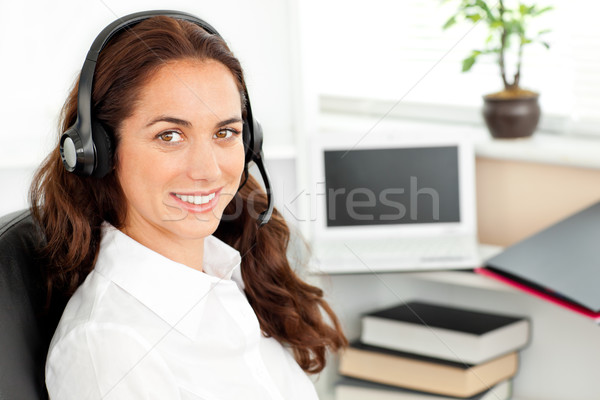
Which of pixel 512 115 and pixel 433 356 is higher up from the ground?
pixel 512 115

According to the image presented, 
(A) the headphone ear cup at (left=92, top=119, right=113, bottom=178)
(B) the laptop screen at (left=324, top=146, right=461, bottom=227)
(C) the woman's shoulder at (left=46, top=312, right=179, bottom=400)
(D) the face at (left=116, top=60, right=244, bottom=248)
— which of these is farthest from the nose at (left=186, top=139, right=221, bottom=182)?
(B) the laptop screen at (left=324, top=146, right=461, bottom=227)

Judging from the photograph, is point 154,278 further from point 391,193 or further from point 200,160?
point 391,193

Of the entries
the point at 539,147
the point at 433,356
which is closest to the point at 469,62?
the point at 539,147

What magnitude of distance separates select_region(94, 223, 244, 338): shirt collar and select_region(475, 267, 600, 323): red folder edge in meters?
0.67

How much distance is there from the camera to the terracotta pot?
1.73 m

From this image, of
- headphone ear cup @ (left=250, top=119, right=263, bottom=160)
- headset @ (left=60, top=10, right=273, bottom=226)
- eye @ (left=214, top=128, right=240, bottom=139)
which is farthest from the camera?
headphone ear cup @ (left=250, top=119, right=263, bottom=160)

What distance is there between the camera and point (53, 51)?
1.68 meters

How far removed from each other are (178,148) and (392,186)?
925 mm

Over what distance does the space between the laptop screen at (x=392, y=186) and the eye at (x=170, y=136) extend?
894 mm

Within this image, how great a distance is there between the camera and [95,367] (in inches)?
32.6

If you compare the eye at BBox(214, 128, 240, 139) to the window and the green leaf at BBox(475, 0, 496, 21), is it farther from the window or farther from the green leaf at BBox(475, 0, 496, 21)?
the green leaf at BBox(475, 0, 496, 21)

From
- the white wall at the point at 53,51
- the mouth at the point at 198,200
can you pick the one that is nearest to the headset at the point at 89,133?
the mouth at the point at 198,200

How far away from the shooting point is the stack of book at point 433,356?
5.41 feet

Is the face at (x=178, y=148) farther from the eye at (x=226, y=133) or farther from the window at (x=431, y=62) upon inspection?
the window at (x=431, y=62)
